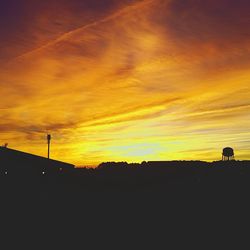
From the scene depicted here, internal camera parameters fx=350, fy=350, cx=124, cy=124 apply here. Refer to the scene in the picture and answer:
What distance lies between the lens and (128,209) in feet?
60.1

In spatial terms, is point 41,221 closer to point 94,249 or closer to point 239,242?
point 94,249

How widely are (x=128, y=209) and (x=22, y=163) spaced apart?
785 cm

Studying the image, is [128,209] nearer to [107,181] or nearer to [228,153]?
[107,181]

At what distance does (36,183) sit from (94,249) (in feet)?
26.7

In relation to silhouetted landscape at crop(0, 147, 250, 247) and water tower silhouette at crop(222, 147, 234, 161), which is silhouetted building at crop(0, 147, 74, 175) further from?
water tower silhouette at crop(222, 147, 234, 161)

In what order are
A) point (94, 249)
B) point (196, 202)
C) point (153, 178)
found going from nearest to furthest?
1. point (94, 249)
2. point (196, 202)
3. point (153, 178)

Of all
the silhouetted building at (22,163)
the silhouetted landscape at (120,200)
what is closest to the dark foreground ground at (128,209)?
the silhouetted landscape at (120,200)

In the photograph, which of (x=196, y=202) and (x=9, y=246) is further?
(x=196, y=202)

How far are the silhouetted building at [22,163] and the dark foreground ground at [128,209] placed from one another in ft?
1.41

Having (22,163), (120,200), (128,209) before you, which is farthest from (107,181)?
(22,163)

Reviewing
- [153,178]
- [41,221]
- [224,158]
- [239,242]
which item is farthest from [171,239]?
[224,158]

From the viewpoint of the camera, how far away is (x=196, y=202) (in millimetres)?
19125

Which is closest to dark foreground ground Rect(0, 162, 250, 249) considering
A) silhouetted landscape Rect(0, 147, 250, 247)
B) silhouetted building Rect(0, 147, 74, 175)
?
silhouetted landscape Rect(0, 147, 250, 247)

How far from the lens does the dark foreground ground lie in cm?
1517
